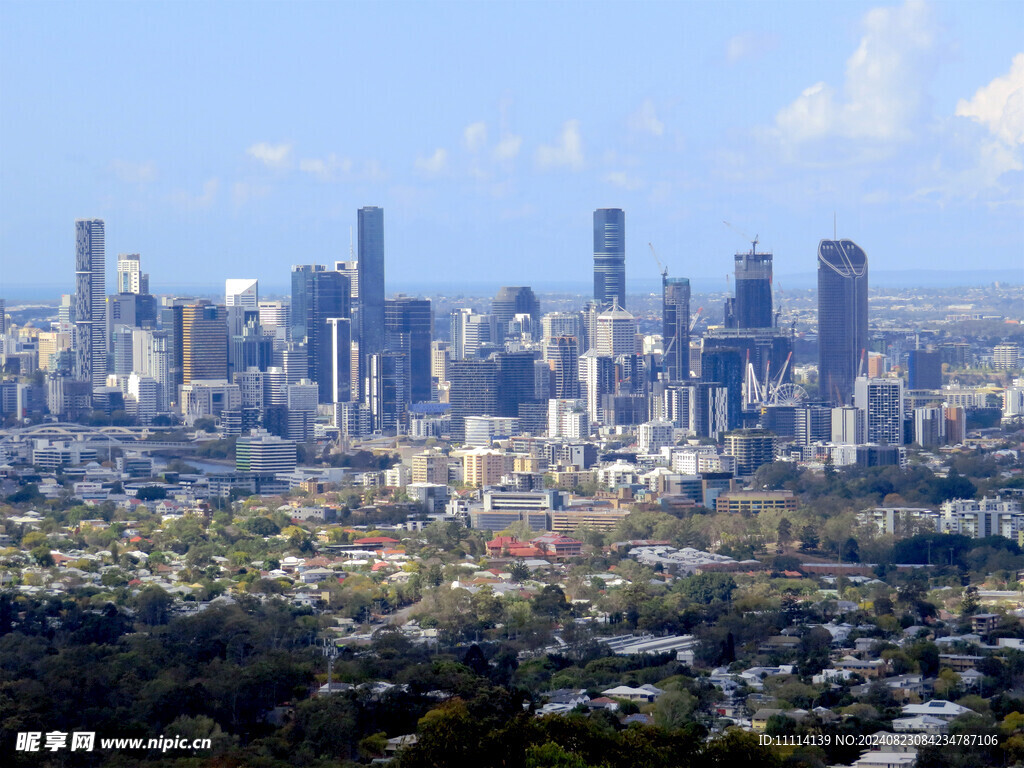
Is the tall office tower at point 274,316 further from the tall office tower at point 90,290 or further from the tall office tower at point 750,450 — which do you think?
the tall office tower at point 750,450

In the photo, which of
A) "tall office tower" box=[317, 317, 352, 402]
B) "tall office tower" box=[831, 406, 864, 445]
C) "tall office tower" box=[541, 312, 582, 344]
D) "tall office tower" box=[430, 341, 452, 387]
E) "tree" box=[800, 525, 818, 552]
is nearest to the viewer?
"tree" box=[800, 525, 818, 552]

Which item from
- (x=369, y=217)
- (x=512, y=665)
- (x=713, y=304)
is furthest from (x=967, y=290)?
(x=512, y=665)

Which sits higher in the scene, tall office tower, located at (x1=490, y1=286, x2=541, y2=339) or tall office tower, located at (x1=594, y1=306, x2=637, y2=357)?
tall office tower, located at (x1=490, y1=286, x2=541, y2=339)

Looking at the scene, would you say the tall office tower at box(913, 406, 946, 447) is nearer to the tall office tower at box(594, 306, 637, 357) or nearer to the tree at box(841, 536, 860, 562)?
the tall office tower at box(594, 306, 637, 357)

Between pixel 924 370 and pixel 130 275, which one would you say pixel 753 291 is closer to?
pixel 924 370

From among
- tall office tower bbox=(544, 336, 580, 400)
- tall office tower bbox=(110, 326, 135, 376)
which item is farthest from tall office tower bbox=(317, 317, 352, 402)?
tall office tower bbox=(544, 336, 580, 400)
